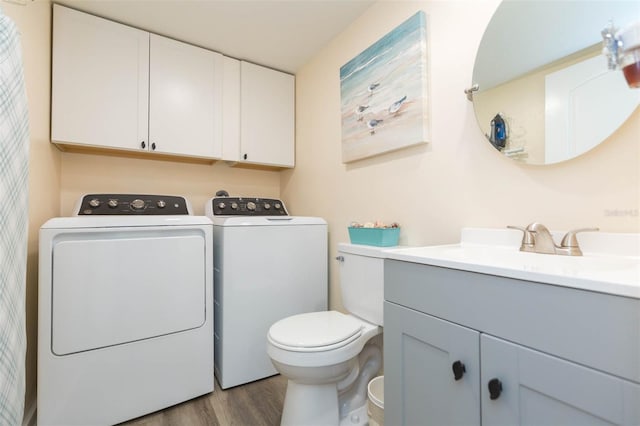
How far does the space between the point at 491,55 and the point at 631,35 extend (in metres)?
A: 0.64

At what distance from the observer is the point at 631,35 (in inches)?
25.7

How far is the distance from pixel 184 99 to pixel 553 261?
2292mm

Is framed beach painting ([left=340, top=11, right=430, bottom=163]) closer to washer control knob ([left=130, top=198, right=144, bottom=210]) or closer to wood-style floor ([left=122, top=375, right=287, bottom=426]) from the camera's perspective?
washer control knob ([left=130, top=198, right=144, bottom=210])

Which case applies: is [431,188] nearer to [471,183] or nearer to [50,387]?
[471,183]

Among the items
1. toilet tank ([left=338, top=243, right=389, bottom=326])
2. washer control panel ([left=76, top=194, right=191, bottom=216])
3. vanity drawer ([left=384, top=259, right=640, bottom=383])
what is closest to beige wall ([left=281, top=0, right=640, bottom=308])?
toilet tank ([left=338, top=243, right=389, bottom=326])

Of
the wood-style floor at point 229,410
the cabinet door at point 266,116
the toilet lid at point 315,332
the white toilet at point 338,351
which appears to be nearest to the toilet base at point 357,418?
the white toilet at point 338,351

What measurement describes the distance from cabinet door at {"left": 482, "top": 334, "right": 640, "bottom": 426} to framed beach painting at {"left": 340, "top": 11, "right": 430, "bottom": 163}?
1036 mm

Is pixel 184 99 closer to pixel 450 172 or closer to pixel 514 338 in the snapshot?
pixel 450 172

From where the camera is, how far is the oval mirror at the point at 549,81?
3.07 ft

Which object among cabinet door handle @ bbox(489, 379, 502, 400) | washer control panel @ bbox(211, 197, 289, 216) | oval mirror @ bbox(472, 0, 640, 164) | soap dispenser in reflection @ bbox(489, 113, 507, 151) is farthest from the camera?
washer control panel @ bbox(211, 197, 289, 216)

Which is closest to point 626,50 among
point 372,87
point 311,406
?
point 372,87

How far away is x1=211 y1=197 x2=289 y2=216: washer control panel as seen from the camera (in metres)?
2.17

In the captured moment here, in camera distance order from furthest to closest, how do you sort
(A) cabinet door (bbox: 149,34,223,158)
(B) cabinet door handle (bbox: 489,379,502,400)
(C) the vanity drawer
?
(A) cabinet door (bbox: 149,34,223,158), (B) cabinet door handle (bbox: 489,379,502,400), (C) the vanity drawer

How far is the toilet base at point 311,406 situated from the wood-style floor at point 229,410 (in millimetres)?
218
